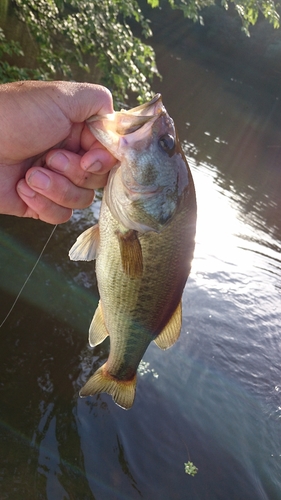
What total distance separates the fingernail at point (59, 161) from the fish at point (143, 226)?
29 centimetres

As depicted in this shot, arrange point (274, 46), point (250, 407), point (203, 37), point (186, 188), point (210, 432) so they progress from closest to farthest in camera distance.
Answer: point (186, 188) < point (210, 432) < point (250, 407) < point (274, 46) < point (203, 37)

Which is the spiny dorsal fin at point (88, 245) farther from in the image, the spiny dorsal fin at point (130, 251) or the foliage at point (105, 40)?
the foliage at point (105, 40)

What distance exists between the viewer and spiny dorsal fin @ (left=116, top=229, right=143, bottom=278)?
2172 millimetres

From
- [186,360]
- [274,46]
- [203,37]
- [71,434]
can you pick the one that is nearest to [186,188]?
[71,434]

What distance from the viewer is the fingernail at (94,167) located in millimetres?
2234

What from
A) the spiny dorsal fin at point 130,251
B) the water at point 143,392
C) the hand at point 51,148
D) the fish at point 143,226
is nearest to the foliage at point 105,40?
the water at point 143,392

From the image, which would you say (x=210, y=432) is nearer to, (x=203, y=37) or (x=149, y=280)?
(x=149, y=280)

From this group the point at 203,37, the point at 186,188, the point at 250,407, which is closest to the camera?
the point at 186,188

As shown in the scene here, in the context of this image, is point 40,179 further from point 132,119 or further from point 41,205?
point 132,119

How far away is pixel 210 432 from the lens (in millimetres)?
4742

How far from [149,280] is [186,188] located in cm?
53

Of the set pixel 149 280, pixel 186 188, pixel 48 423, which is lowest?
pixel 48 423

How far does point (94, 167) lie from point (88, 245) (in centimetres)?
44

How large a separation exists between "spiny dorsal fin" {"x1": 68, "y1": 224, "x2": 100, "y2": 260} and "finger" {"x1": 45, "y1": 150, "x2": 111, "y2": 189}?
10.8 inches
